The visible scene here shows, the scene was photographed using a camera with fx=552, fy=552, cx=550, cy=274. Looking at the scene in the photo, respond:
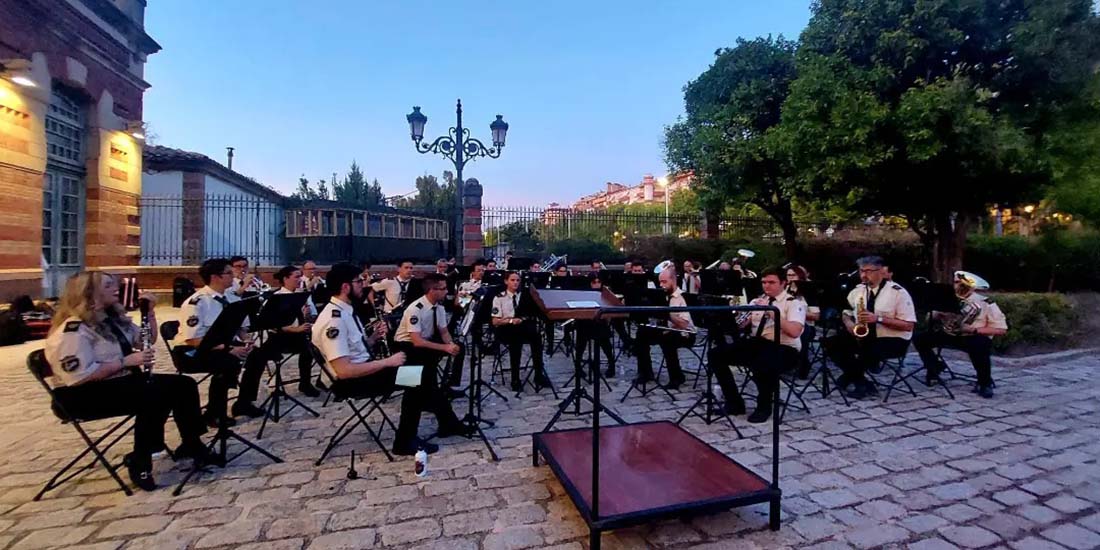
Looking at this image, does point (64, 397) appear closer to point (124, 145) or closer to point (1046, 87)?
point (124, 145)

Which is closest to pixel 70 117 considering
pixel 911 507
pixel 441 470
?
pixel 441 470

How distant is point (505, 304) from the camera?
7312 mm

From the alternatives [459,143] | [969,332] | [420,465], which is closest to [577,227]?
[459,143]

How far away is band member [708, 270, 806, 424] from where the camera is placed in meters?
5.27

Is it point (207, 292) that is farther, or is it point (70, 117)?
point (70, 117)

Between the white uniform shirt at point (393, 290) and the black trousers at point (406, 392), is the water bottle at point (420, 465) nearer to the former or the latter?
the black trousers at point (406, 392)

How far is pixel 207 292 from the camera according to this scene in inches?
204

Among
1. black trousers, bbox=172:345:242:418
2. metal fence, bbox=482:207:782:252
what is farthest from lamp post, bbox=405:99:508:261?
black trousers, bbox=172:345:242:418

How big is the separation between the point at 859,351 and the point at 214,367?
6.64 metres

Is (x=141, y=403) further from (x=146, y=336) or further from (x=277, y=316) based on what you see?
(x=277, y=316)

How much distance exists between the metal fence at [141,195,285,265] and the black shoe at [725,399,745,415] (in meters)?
13.7

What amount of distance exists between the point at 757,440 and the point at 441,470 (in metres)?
2.73

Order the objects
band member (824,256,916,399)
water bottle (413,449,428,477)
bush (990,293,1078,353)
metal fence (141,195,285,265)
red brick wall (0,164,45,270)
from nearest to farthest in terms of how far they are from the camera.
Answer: water bottle (413,449,428,477) → band member (824,256,916,399) → bush (990,293,1078,353) → red brick wall (0,164,45,270) → metal fence (141,195,285,265)

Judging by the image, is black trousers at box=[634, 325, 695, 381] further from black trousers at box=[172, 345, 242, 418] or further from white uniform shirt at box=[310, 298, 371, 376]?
black trousers at box=[172, 345, 242, 418]
